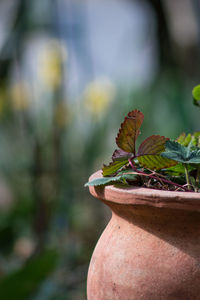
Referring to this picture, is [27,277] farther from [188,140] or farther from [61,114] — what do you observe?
[188,140]

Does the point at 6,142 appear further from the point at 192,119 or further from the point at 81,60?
the point at 192,119

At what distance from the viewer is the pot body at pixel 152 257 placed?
63cm

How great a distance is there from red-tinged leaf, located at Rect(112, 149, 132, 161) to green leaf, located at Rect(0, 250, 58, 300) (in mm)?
1071

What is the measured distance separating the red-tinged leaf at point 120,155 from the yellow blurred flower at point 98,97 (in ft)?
7.02

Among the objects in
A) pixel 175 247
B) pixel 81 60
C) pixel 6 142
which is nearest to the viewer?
pixel 175 247

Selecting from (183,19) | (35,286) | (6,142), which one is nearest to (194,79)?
(183,19)

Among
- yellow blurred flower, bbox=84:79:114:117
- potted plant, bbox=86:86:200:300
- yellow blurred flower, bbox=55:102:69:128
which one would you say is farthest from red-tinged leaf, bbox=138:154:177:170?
yellow blurred flower, bbox=84:79:114:117

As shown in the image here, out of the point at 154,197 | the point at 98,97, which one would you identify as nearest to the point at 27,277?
the point at 154,197

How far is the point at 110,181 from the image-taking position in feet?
2.32

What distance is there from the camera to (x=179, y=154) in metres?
0.68

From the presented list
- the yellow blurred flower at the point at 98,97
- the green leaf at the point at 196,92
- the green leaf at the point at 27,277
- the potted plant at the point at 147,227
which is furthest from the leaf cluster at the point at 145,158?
the yellow blurred flower at the point at 98,97

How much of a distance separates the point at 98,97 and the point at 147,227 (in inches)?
90.5

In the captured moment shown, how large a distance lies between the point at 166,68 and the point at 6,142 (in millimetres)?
1372

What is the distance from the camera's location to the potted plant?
62 cm
